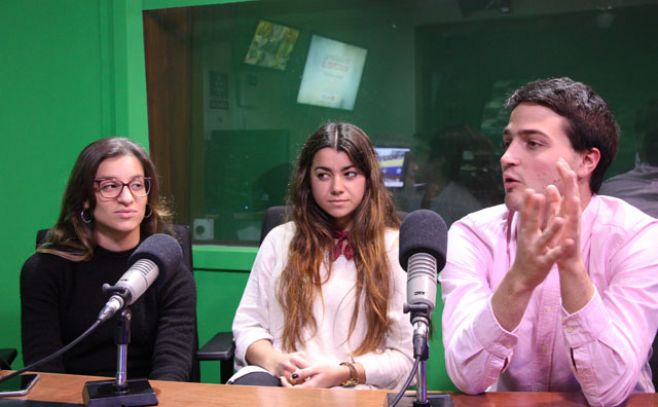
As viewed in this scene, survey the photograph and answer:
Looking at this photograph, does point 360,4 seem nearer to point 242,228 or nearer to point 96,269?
point 242,228

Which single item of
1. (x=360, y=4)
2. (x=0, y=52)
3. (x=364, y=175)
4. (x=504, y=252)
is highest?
(x=360, y=4)

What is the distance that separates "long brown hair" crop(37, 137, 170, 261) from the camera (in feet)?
7.75

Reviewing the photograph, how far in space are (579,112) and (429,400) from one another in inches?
30.7

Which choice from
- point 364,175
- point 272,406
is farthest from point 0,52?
point 272,406

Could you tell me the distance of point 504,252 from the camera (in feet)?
5.88

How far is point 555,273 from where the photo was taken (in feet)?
5.61

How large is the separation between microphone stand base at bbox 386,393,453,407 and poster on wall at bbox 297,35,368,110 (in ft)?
6.53

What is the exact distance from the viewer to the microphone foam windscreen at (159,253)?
1.47 meters

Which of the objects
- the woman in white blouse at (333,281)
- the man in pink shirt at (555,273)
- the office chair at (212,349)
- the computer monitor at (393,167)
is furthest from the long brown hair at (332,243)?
the computer monitor at (393,167)

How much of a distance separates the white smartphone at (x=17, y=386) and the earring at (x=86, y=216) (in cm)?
75

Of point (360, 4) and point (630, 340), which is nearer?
point (630, 340)

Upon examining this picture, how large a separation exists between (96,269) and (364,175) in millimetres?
933

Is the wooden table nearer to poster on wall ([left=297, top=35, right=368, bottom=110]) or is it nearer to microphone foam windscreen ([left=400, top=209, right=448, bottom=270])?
microphone foam windscreen ([left=400, top=209, right=448, bottom=270])

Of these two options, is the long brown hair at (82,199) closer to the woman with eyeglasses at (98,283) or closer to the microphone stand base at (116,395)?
the woman with eyeglasses at (98,283)
